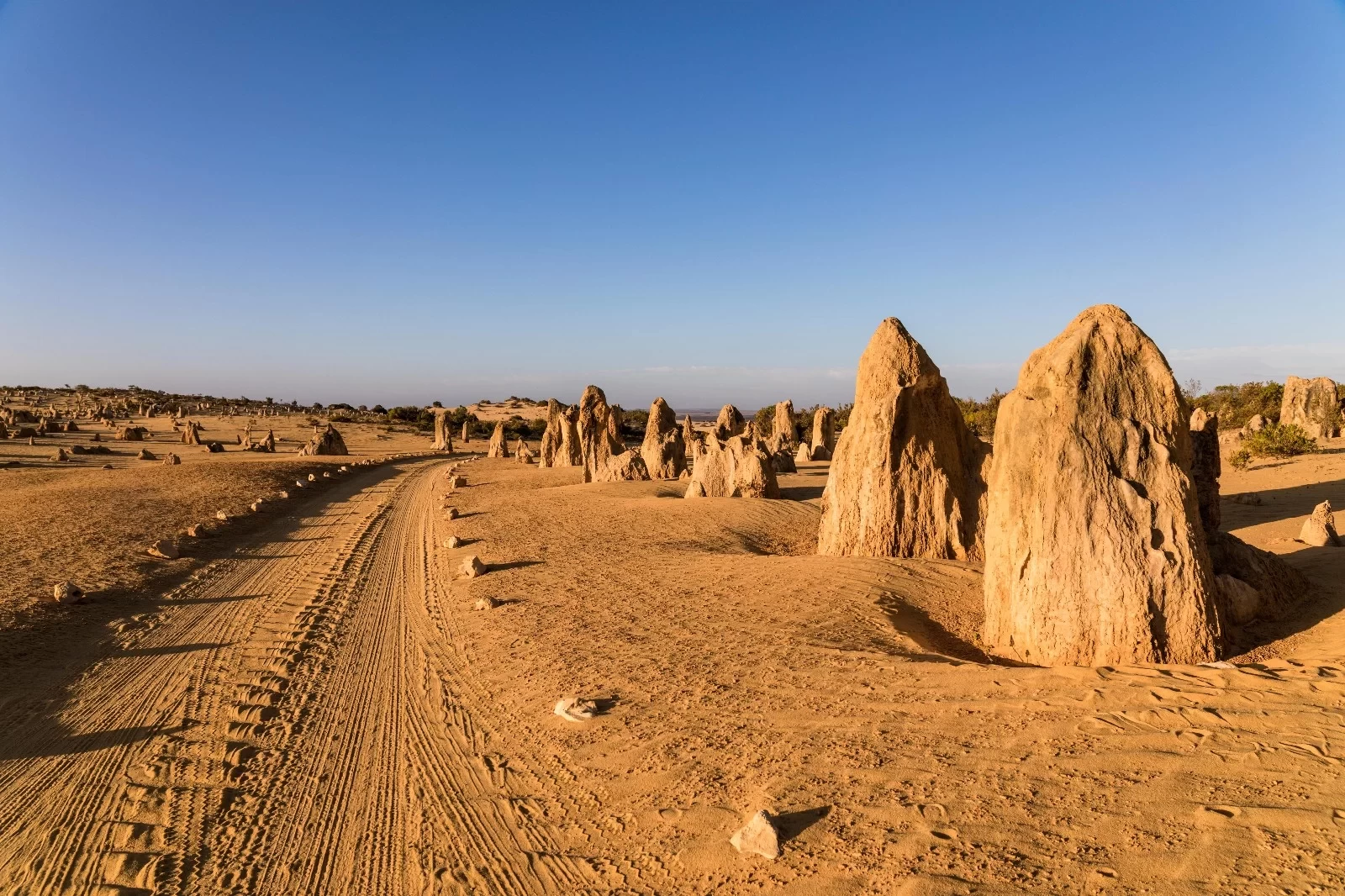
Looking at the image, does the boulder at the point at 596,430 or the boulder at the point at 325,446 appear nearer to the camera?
the boulder at the point at 596,430

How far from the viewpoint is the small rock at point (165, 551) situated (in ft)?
43.8

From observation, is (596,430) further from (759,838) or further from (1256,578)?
(759,838)

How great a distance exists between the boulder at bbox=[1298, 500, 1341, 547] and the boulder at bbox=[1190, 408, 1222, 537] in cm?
246

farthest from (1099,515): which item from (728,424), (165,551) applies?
(728,424)

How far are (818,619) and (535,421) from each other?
60.4 metres

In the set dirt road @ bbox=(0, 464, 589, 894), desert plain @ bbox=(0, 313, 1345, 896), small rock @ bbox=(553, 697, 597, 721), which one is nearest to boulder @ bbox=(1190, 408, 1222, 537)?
desert plain @ bbox=(0, 313, 1345, 896)

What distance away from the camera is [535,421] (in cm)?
6669

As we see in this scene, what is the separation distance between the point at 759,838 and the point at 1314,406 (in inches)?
1441

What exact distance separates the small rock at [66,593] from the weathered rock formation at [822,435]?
2745cm

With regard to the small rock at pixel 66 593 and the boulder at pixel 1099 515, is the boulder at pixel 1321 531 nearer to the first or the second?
the boulder at pixel 1099 515

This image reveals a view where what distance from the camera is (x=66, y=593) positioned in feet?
33.8

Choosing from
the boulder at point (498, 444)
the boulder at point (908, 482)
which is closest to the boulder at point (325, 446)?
the boulder at point (498, 444)

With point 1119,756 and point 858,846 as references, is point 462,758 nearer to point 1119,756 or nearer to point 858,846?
point 858,846

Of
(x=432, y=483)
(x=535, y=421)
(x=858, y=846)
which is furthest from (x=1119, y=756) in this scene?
(x=535, y=421)
